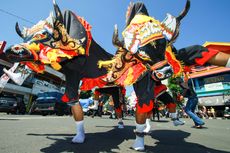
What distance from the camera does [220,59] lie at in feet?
8.59

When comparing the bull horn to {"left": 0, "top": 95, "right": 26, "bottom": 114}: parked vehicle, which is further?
{"left": 0, "top": 95, "right": 26, "bottom": 114}: parked vehicle

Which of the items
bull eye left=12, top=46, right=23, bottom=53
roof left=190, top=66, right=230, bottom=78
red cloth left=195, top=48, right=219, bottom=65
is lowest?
red cloth left=195, top=48, right=219, bottom=65

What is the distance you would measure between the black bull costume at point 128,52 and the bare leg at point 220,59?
5 cm

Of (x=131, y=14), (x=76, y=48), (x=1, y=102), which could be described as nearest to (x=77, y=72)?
(x=76, y=48)

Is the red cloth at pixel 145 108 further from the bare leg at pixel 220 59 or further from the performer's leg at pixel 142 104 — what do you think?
the bare leg at pixel 220 59

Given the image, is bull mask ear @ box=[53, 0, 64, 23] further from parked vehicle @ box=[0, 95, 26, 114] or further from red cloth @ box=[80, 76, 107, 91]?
parked vehicle @ box=[0, 95, 26, 114]

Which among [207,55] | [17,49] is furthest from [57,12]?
[207,55]

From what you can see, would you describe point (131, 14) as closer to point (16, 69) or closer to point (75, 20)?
point (75, 20)

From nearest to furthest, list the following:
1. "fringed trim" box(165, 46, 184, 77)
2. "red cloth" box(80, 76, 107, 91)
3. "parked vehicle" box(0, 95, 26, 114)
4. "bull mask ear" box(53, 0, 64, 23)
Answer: "fringed trim" box(165, 46, 184, 77), "bull mask ear" box(53, 0, 64, 23), "red cloth" box(80, 76, 107, 91), "parked vehicle" box(0, 95, 26, 114)

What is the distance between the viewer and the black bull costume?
2861mm

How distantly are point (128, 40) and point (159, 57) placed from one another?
54 centimetres

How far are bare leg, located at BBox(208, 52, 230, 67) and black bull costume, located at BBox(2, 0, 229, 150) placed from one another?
5cm

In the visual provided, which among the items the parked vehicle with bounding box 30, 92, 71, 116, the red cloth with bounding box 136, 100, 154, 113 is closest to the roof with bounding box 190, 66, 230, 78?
the parked vehicle with bounding box 30, 92, 71, 116

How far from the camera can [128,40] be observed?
2943mm
